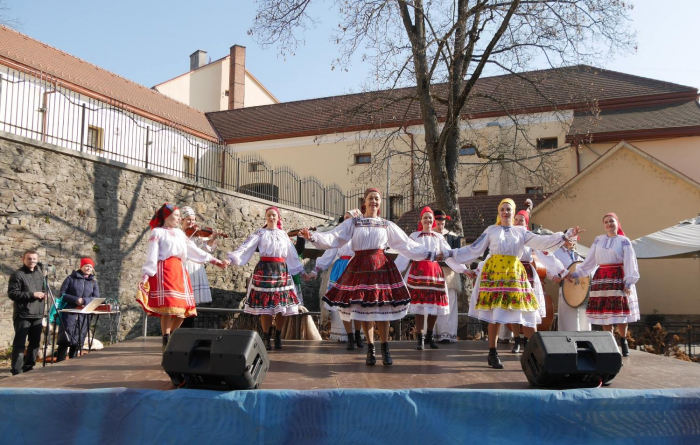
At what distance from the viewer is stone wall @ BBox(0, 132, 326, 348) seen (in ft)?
32.9

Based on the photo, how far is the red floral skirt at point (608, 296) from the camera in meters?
7.38

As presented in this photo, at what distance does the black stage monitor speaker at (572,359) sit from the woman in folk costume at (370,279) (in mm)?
1495

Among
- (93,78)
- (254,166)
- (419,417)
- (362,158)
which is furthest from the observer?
(362,158)

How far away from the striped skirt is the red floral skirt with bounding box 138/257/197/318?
754 mm

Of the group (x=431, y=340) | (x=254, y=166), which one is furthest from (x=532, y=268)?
(x=254, y=166)

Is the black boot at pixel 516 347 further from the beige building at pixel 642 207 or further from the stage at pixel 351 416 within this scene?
the beige building at pixel 642 207

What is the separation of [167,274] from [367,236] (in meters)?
2.19

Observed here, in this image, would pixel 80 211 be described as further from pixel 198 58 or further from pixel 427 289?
pixel 198 58

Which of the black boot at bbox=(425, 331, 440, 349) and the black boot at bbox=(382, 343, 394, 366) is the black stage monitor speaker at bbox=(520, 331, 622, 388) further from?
the black boot at bbox=(425, 331, 440, 349)

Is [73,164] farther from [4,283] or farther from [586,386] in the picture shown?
[586,386]

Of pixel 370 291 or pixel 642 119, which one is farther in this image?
pixel 642 119

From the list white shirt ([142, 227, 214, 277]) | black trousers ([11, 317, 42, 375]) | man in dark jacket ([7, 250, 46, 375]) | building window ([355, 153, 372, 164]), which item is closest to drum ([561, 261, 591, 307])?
white shirt ([142, 227, 214, 277])

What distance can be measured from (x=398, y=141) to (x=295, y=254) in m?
20.0

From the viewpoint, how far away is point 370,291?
19.3 ft
